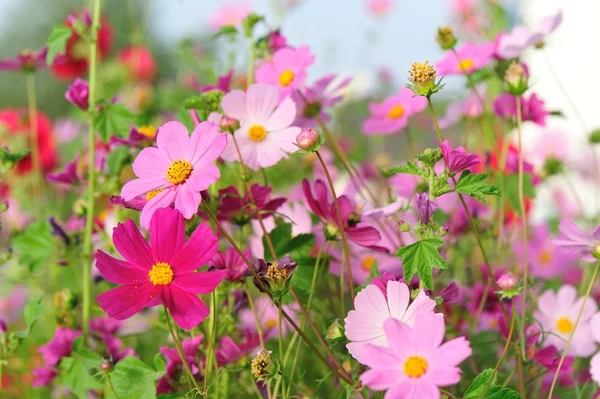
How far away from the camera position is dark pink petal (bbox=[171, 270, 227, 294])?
1.28 ft

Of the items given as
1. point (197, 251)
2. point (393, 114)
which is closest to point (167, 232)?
point (197, 251)

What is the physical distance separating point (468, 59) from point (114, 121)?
0.33 m

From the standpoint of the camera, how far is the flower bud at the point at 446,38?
58 centimetres

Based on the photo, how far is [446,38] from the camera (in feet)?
1.92

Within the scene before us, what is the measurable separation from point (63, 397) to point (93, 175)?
0.25 m

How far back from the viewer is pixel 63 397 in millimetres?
696

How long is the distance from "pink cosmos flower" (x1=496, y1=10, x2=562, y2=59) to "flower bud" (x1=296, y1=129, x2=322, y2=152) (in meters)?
0.25

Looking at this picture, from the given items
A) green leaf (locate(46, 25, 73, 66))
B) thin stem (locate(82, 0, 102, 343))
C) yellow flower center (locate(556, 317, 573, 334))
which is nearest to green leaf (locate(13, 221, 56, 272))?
thin stem (locate(82, 0, 102, 343))

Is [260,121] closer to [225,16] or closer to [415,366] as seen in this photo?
[415,366]

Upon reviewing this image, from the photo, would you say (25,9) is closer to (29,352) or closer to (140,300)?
(29,352)

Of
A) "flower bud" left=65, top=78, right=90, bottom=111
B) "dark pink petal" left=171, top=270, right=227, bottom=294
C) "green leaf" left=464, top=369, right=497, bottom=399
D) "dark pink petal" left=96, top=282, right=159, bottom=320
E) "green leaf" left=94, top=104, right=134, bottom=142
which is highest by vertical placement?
"flower bud" left=65, top=78, right=90, bottom=111

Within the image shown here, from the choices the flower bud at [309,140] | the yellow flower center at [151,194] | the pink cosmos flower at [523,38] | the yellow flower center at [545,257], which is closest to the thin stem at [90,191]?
the yellow flower center at [151,194]

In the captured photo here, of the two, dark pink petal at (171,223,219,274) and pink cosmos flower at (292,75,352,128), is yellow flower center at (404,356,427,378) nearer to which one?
dark pink petal at (171,223,219,274)

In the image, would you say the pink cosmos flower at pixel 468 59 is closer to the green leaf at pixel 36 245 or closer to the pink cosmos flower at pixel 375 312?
the pink cosmos flower at pixel 375 312
